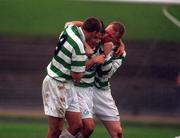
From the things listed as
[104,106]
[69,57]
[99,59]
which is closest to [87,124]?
[104,106]

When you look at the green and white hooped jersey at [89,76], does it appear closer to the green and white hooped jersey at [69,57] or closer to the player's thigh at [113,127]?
the green and white hooped jersey at [69,57]

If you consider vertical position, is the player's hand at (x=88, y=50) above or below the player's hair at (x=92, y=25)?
below

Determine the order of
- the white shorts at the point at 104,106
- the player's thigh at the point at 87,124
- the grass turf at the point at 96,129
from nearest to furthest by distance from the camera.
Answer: the player's thigh at the point at 87,124 < the white shorts at the point at 104,106 < the grass turf at the point at 96,129

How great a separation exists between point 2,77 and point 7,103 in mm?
1276

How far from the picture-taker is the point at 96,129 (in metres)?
17.9

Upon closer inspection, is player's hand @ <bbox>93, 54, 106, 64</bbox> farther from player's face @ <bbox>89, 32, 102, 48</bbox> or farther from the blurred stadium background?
the blurred stadium background

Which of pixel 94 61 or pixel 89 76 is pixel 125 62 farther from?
pixel 94 61

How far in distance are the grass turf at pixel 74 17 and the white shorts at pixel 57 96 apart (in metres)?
13.8

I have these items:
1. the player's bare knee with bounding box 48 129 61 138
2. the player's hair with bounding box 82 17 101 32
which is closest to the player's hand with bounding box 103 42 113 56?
the player's hair with bounding box 82 17 101 32

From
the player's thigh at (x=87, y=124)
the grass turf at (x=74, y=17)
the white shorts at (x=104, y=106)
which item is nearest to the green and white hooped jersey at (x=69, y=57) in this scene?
the player's thigh at (x=87, y=124)

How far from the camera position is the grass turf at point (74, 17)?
25875mm

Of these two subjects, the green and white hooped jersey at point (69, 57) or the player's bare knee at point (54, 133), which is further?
the player's bare knee at point (54, 133)

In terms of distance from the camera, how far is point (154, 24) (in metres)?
26.8

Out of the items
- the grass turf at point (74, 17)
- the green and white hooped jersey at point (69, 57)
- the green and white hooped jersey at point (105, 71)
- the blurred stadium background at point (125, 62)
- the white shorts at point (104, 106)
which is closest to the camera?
the green and white hooped jersey at point (69, 57)
